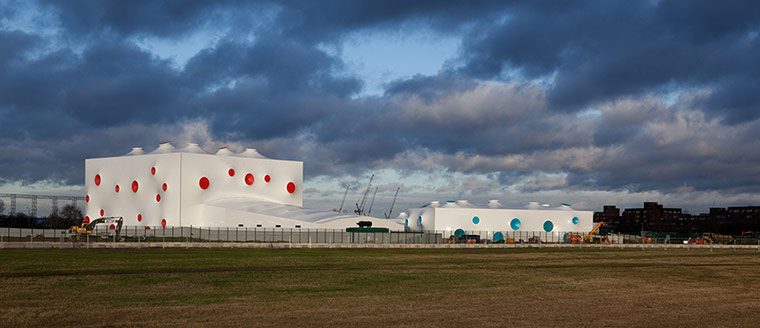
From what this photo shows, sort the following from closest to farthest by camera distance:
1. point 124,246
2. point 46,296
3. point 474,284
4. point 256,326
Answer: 1. point 256,326
2. point 46,296
3. point 474,284
4. point 124,246

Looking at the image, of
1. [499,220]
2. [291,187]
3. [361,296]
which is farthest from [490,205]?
[361,296]

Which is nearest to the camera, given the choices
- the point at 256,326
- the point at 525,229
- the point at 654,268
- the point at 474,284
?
the point at 256,326

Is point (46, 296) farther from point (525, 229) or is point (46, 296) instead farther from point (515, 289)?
point (525, 229)

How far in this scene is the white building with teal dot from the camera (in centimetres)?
10550

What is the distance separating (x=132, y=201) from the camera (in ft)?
341

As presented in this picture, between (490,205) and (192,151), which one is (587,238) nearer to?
(490,205)

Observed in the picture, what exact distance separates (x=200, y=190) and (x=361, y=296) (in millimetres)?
79919

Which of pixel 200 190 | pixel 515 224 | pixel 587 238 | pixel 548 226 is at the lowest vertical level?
pixel 587 238

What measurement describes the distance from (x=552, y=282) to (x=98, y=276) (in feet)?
66.0

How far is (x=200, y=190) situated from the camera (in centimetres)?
10025

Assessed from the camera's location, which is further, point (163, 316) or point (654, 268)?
point (654, 268)

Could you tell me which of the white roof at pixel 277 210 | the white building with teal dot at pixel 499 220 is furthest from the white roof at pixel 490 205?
the white roof at pixel 277 210

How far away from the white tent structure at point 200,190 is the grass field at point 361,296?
55655 millimetres

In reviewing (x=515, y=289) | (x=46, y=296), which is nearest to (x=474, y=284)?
(x=515, y=289)
